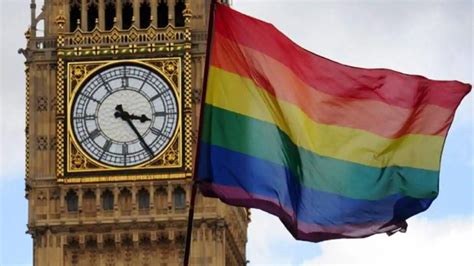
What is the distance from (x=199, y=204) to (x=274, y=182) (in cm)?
3259

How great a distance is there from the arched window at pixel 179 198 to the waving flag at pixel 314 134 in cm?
3161

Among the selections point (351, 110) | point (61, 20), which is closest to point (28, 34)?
point (61, 20)

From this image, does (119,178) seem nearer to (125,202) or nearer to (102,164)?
(102,164)

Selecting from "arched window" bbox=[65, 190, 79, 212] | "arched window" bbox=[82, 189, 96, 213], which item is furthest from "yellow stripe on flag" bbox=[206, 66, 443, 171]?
"arched window" bbox=[65, 190, 79, 212]

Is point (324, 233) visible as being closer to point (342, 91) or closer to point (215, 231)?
point (342, 91)

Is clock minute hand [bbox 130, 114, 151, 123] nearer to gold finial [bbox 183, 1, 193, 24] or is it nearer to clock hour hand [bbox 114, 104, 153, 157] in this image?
clock hour hand [bbox 114, 104, 153, 157]

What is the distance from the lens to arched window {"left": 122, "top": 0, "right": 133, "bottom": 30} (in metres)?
64.5

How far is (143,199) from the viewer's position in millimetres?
62969

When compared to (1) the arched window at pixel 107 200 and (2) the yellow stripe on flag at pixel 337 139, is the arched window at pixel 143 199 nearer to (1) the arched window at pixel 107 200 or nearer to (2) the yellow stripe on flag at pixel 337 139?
(1) the arched window at pixel 107 200

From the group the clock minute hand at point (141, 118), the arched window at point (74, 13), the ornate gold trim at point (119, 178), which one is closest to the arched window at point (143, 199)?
the ornate gold trim at point (119, 178)

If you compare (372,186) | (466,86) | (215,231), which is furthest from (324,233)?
(215,231)

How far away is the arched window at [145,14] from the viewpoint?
64375 mm

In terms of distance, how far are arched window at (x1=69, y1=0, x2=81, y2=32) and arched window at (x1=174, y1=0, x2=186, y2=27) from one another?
3087 mm

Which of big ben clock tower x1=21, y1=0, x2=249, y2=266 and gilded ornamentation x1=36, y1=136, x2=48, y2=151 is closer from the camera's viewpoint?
big ben clock tower x1=21, y1=0, x2=249, y2=266
